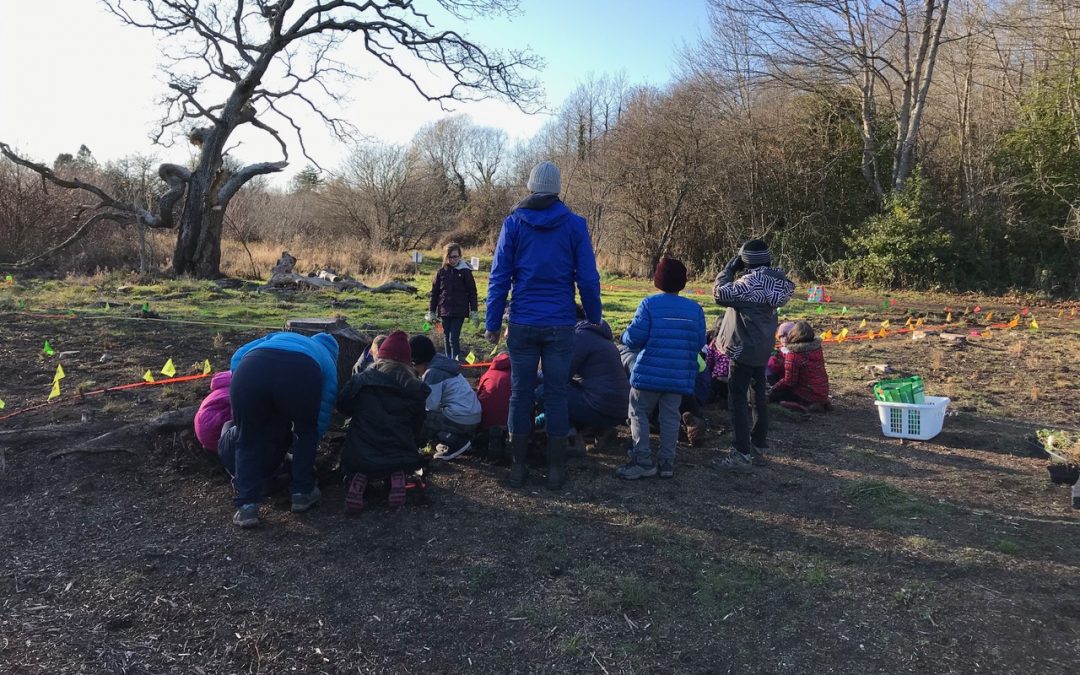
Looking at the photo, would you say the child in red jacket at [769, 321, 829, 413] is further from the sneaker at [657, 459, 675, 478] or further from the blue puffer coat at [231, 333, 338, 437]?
the blue puffer coat at [231, 333, 338, 437]

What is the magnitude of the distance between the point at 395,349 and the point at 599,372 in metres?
1.65

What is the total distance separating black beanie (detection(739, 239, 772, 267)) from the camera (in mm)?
4840

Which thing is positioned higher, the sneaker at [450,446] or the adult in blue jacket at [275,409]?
the adult in blue jacket at [275,409]

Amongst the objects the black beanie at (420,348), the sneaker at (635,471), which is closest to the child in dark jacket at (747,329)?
the sneaker at (635,471)

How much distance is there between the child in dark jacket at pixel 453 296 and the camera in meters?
7.81

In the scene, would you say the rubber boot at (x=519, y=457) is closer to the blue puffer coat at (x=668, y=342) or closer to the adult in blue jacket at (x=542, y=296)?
the adult in blue jacket at (x=542, y=296)

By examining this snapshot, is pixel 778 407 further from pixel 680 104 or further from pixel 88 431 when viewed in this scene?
pixel 680 104

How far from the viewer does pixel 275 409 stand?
3.73 m

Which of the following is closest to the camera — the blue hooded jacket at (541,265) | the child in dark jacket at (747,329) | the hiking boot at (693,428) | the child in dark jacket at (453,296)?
the blue hooded jacket at (541,265)

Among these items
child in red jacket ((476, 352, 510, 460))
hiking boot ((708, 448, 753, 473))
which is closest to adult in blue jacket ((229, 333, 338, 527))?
child in red jacket ((476, 352, 510, 460))

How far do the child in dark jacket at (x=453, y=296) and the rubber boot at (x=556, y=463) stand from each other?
11.6ft

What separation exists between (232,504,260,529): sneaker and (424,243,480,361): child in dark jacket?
412 centimetres

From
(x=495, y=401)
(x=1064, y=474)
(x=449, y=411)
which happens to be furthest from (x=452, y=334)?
(x=1064, y=474)

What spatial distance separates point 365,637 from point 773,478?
2.94 m
